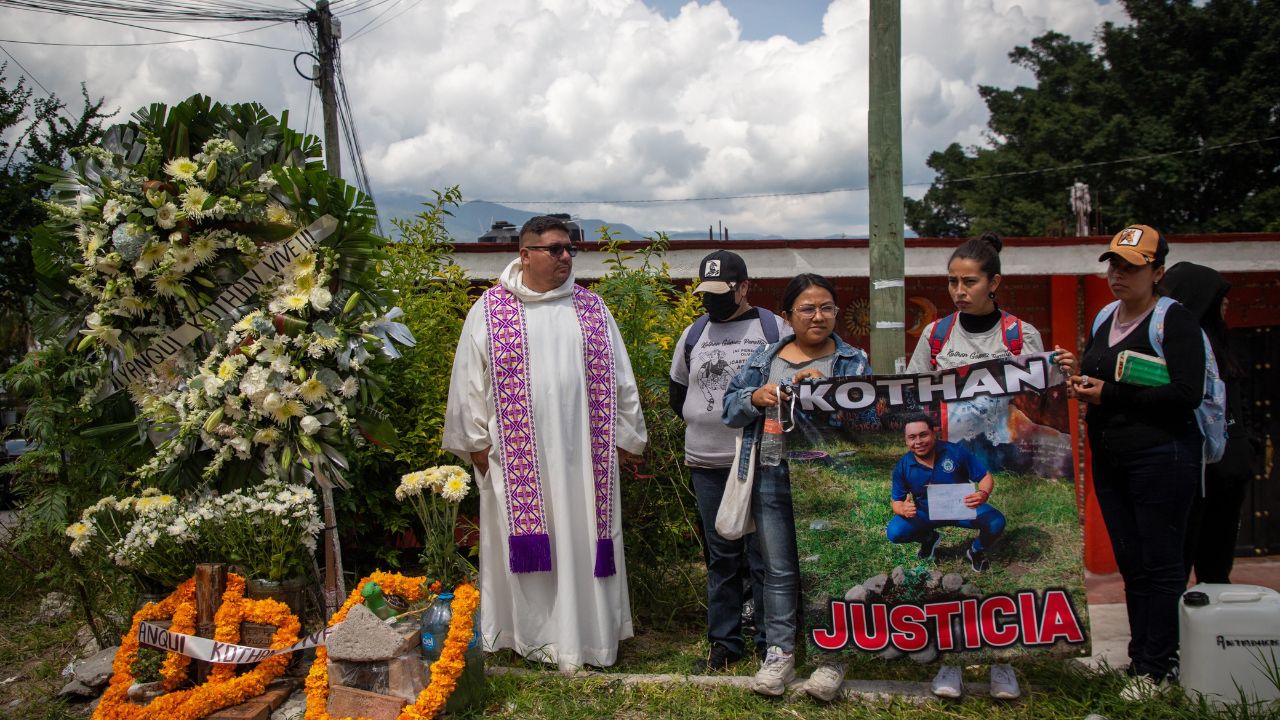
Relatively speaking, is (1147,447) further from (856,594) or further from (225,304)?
(225,304)

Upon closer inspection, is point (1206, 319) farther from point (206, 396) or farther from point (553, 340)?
point (206, 396)

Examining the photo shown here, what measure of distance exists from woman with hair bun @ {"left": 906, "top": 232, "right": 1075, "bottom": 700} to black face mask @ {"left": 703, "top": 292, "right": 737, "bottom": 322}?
91cm

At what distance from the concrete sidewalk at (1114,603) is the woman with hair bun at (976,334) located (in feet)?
2.66

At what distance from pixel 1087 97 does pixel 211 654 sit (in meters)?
28.6

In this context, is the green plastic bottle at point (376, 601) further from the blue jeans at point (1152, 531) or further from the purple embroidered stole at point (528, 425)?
the blue jeans at point (1152, 531)

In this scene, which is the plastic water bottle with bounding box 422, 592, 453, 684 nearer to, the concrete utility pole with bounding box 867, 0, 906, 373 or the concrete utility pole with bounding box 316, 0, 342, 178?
the concrete utility pole with bounding box 867, 0, 906, 373

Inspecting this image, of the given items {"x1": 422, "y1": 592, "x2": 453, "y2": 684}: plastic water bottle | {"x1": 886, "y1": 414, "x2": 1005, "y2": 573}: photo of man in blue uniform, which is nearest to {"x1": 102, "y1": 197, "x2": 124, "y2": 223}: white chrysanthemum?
{"x1": 422, "y1": 592, "x2": 453, "y2": 684}: plastic water bottle

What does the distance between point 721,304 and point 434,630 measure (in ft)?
6.58

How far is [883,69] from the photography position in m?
4.34

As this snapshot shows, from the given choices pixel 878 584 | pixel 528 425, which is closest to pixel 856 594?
pixel 878 584

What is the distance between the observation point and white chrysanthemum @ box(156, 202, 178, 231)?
4316 mm

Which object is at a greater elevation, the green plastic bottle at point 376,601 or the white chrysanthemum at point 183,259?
the white chrysanthemum at point 183,259

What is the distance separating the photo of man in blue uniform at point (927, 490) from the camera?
3855 mm

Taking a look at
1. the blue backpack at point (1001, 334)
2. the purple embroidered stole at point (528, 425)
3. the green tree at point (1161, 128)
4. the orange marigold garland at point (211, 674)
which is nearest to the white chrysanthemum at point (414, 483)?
the purple embroidered stole at point (528, 425)
